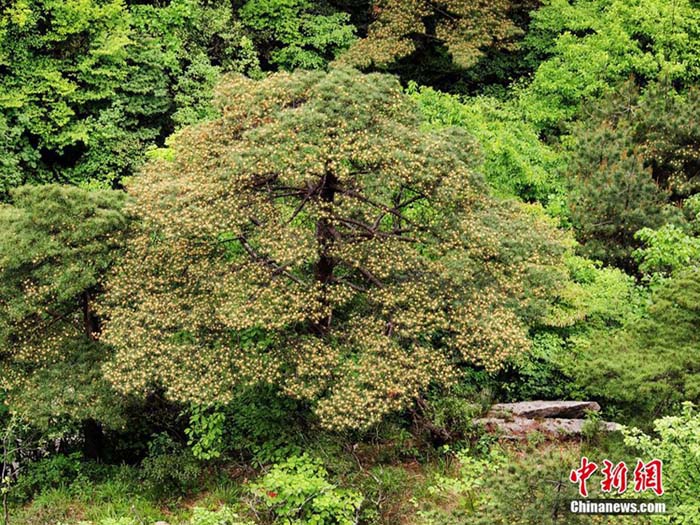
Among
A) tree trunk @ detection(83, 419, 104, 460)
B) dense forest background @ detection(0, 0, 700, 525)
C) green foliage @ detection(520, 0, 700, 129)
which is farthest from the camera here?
green foliage @ detection(520, 0, 700, 129)

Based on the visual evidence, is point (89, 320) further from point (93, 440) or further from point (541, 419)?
point (541, 419)

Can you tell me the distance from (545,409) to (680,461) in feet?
17.0

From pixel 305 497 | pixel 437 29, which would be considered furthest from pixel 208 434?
pixel 437 29

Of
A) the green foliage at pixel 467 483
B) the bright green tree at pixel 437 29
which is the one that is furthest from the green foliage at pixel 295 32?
the green foliage at pixel 467 483

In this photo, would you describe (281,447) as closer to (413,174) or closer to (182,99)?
(413,174)

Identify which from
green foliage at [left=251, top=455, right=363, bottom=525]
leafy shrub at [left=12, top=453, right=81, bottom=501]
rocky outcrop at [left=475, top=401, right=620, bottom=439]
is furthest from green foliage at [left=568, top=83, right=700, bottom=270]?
leafy shrub at [left=12, top=453, right=81, bottom=501]

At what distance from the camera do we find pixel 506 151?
15750mm

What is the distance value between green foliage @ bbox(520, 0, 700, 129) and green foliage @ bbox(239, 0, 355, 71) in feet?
20.7

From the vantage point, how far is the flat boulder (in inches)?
465

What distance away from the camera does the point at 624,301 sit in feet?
41.3

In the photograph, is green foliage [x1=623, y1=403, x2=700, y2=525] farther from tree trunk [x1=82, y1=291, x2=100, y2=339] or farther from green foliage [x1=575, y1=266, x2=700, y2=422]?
tree trunk [x1=82, y1=291, x2=100, y2=339]

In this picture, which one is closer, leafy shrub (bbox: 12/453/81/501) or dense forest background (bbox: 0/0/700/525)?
dense forest background (bbox: 0/0/700/525)

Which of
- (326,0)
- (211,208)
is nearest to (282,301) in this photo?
(211,208)

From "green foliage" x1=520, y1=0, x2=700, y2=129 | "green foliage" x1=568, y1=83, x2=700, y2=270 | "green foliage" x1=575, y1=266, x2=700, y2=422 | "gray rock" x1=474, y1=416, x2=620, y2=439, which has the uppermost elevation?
"green foliage" x1=520, y1=0, x2=700, y2=129
